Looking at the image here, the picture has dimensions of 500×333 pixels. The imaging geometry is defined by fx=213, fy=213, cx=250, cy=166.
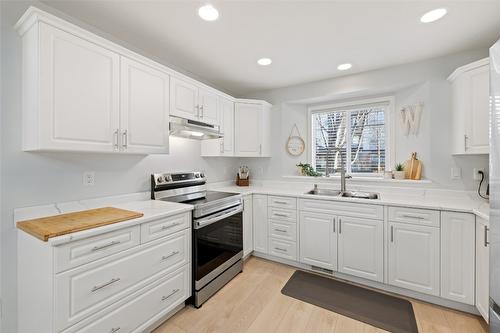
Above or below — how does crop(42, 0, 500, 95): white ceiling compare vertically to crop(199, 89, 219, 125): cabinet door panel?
above

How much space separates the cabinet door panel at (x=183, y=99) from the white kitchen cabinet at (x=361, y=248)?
6.81ft

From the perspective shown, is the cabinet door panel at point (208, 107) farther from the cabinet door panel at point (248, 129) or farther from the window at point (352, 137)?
the window at point (352, 137)

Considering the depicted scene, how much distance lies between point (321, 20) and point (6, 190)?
264cm

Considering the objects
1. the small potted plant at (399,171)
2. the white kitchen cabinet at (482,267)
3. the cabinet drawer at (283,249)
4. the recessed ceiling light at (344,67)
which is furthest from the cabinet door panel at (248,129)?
the white kitchen cabinet at (482,267)

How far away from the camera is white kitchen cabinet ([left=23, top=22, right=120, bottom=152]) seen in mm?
1334

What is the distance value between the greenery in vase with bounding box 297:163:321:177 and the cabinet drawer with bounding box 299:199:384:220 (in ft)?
2.55

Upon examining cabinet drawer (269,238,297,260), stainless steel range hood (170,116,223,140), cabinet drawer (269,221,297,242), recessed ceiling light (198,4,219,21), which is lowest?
cabinet drawer (269,238,297,260)

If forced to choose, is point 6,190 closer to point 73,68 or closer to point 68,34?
point 73,68

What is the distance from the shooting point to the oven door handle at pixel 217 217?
1.99 metres

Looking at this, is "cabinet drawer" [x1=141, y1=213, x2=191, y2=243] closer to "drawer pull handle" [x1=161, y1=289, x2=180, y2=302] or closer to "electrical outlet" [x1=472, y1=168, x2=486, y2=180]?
"drawer pull handle" [x1=161, y1=289, x2=180, y2=302]

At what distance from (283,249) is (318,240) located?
1.63ft

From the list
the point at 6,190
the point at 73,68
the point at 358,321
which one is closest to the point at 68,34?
the point at 73,68

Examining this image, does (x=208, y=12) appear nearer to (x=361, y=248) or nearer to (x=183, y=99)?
(x=183, y=99)

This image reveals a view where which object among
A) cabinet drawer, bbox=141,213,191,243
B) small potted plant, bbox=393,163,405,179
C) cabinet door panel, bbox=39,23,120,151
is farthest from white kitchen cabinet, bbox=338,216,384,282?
cabinet door panel, bbox=39,23,120,151
